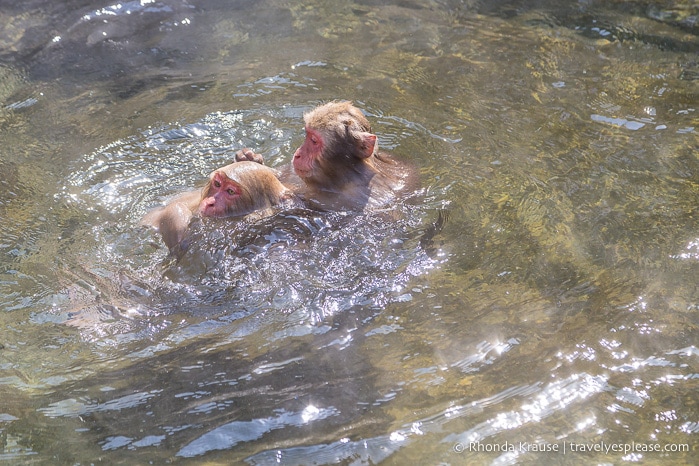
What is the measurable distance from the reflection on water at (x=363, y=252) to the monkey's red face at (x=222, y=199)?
0.29 ft

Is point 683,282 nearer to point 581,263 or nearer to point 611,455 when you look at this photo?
point 581,263

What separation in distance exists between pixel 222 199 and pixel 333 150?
955 mm

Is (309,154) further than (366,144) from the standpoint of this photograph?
Yes

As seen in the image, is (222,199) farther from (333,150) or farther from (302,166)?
(333,150)

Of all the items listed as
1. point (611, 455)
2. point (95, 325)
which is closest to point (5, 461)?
point (95, 325)

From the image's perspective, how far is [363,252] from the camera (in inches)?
205

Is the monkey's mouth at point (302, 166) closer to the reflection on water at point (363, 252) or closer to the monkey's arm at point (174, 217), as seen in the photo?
the reflection on water at point (363, 252)

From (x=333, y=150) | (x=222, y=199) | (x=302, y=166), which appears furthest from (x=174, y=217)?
(x=333, y=150)

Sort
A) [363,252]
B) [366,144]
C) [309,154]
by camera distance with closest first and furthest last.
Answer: [363,252] → [366,144] → [309,154]

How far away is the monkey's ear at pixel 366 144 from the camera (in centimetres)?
570

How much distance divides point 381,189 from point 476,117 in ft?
5.46

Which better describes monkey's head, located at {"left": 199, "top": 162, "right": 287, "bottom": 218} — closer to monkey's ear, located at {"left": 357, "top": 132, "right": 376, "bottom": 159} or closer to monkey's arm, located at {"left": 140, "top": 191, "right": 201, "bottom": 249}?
monkey's arm, located at {"left": 140, "top": 191, "right": 201, "bottom": 249}

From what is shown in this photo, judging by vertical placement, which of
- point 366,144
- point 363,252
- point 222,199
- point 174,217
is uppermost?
point 366,144

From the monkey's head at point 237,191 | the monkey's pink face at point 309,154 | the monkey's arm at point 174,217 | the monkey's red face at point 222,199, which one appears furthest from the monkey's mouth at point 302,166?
the monkey's arm at point 174,217
